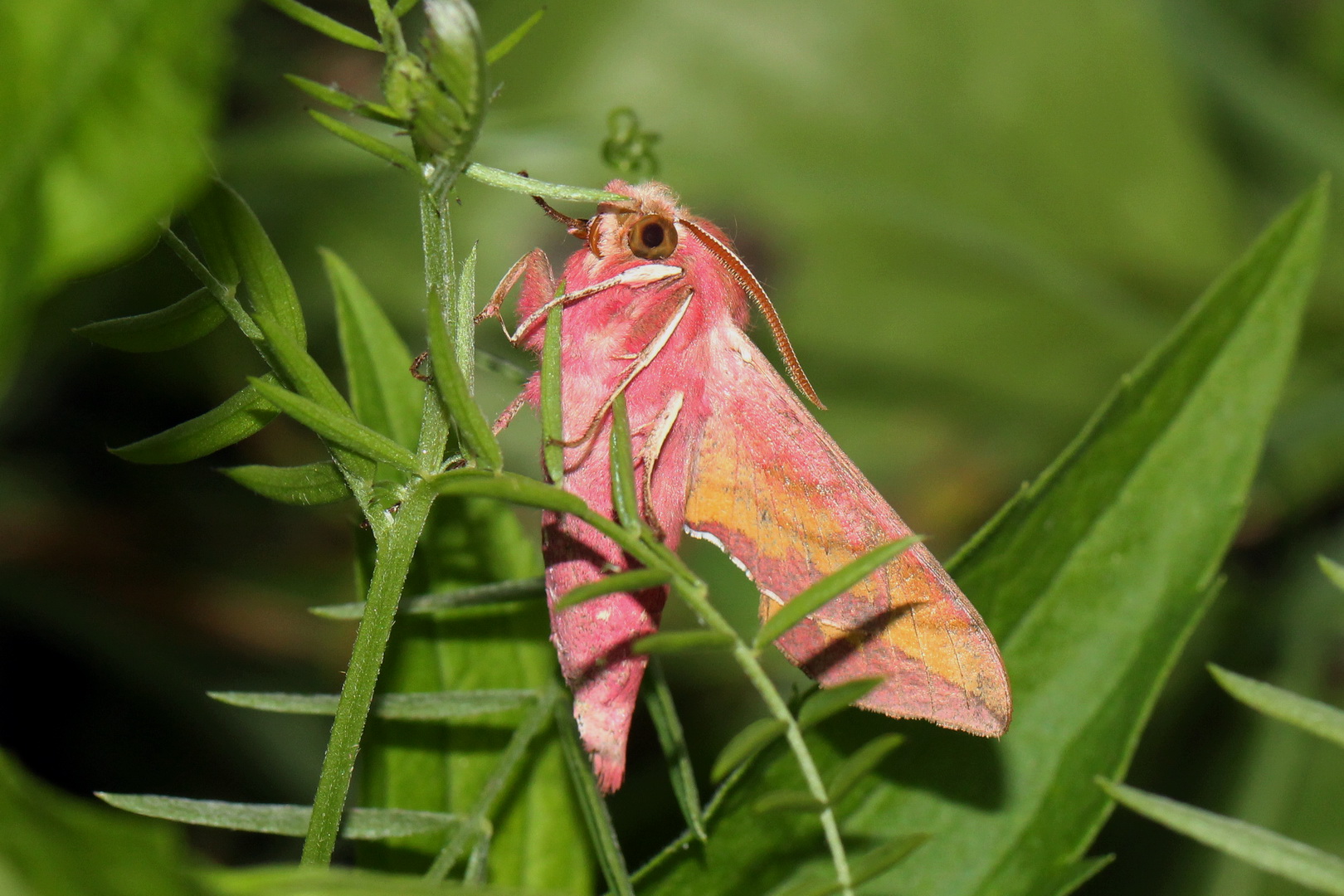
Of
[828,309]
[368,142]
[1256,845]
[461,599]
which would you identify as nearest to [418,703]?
[461,599]

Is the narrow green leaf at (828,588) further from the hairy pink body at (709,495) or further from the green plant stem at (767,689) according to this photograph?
the hairy pink body at (709,495)

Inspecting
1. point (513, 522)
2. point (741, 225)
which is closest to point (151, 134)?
point (513, 522)

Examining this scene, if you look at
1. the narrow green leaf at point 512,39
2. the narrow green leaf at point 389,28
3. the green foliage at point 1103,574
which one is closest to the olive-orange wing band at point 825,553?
the green foliage at point 1103,574

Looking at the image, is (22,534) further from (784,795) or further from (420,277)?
(784,795)

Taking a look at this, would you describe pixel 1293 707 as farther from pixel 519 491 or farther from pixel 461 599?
pixel 461 599

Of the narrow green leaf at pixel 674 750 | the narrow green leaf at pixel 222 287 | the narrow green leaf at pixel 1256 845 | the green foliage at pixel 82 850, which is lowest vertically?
the narrow green leaf at pixel 674 750

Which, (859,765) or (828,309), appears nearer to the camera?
(859,765)
